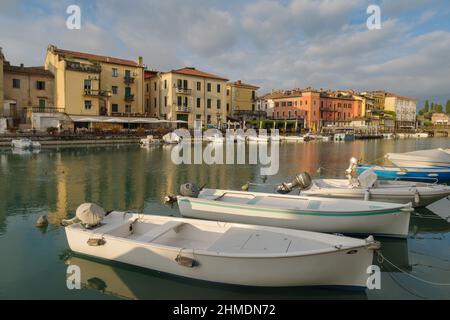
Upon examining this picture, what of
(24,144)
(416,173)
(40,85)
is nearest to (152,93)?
(40,85)

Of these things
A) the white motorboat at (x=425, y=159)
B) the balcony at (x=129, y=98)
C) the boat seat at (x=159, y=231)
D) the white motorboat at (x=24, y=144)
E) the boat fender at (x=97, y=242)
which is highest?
the balcony at (x=129, y=98)

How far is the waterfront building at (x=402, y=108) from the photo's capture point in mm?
107475

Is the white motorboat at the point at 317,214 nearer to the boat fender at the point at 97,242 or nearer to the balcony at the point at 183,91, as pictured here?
the boat fender at the point at 97,242

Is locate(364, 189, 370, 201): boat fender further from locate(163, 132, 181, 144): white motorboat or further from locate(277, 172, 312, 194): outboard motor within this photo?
locate(163, 132, 181, 144): white motorboat

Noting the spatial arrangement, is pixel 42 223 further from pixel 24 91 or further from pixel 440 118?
pixel 440 118

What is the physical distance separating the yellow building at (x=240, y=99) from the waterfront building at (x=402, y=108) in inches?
2123

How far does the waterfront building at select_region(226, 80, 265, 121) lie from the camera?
226 feet

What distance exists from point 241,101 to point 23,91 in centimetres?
3976

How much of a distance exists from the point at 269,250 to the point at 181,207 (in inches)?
188

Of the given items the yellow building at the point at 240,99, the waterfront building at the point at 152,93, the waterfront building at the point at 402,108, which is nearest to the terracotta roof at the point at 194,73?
the waterfront building at the point at 152,93

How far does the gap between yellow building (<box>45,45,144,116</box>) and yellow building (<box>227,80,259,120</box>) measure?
67.1 feet
